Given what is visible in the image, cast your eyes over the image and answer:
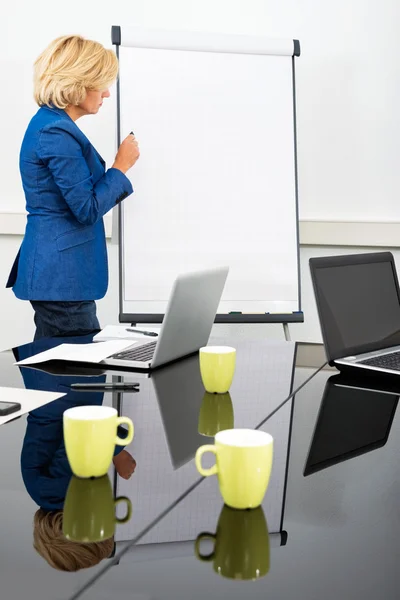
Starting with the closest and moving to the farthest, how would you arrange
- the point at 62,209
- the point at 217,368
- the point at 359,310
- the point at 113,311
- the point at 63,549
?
the point at 63,549
the point at 217,368
the point at 359,310
the point at 62,209
the point at 113,311

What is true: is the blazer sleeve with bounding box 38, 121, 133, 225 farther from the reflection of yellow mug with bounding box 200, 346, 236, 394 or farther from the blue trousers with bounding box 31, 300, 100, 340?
the reflection of yellow mug with bounding box 200, 346, 236, 394

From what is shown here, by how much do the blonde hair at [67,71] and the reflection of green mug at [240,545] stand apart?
5.41ft

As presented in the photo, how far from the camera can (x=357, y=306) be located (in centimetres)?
140

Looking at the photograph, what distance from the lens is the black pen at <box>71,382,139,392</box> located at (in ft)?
3.59

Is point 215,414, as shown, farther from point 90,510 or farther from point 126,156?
point 126,156

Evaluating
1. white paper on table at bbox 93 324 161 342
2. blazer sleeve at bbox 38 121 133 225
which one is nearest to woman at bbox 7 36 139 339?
blazer sleeve at bbox 38 121 133 225

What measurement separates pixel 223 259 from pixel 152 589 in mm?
2141

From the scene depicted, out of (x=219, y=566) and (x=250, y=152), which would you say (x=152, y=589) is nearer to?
(x=219, y=566)

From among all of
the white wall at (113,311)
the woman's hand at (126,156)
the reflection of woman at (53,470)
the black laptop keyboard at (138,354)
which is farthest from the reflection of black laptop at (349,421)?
the white wall at (113,311)

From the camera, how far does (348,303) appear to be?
138 centimetres

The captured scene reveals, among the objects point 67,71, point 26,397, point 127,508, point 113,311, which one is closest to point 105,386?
point 26,397

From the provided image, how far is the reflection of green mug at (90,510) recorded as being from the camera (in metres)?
0.59

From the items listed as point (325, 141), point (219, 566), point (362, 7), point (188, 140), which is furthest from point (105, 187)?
point (219, 566)

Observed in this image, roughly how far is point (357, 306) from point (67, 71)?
3.75 ft
